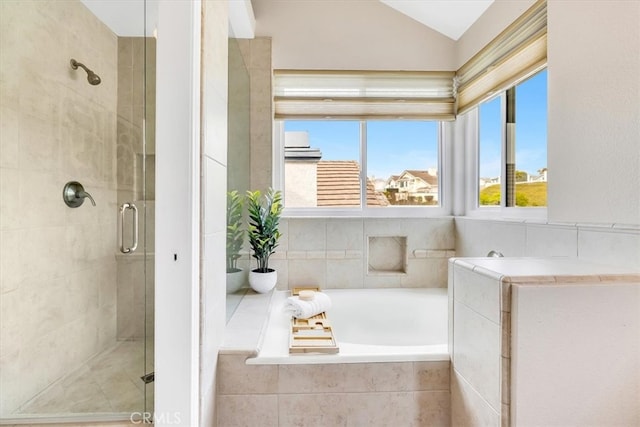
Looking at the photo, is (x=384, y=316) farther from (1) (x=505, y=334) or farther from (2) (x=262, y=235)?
(1) (x=505, y=334)

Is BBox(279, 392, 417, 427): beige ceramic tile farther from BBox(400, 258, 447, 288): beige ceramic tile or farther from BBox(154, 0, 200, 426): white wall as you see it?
BBox(400, 258, 447, 288): beige ceramic tile

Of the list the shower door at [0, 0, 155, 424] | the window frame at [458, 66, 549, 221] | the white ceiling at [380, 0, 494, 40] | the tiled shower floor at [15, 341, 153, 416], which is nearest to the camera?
the tiled shower floor at [15, 341, 153, 416]

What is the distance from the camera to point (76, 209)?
1581 mm

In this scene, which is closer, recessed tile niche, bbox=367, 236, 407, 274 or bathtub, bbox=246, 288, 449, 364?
bathtub, bbox=246, 288, 449, 364

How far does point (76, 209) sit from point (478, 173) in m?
2.46

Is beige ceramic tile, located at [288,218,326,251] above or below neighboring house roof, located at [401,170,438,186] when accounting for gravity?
below

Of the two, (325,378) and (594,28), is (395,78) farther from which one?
(325,378)

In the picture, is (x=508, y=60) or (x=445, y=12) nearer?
(x=508, y=60)

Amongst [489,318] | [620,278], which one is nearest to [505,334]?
[489,318]

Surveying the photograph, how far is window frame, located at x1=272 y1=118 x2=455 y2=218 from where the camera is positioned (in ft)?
7.95

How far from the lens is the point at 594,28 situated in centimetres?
119

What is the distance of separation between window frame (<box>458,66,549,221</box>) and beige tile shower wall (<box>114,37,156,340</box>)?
71.6 inches

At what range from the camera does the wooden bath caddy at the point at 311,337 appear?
1249mm

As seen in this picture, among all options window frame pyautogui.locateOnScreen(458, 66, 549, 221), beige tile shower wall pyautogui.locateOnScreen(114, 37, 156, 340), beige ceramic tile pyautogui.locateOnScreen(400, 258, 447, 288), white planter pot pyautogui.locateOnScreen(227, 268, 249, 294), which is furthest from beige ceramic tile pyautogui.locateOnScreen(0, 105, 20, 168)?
window frame pyautogui.locateOnScreen(458, 66, 549, 221)
